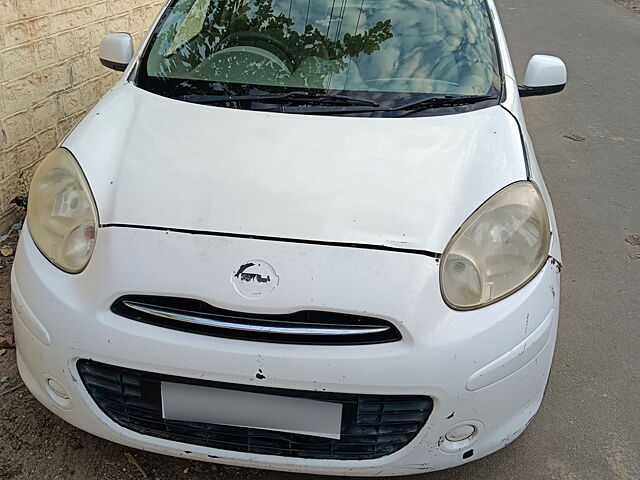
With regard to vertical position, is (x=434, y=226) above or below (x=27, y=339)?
above

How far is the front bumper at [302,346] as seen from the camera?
5.71 ft

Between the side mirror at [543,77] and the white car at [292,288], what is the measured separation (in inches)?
33.6

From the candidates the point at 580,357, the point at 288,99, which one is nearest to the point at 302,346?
the point at 288,99

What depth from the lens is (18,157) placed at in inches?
148

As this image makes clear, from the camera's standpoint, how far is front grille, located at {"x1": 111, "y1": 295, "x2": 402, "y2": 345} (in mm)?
1754

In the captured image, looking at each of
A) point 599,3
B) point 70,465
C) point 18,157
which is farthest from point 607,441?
point 599,3

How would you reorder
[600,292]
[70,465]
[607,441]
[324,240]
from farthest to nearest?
[600,292] → [607,441] → [70,465] → [324,240]

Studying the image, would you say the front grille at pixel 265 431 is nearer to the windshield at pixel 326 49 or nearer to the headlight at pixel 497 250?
the headlight at pixel 497 250

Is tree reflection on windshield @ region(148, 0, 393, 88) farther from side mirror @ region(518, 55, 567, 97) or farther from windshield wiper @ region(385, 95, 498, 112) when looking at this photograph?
side mirror @ region(518, 55, 567, 97)

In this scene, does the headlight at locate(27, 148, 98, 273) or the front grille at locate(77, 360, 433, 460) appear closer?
the front grille at locate(77, 360, 433, 460)

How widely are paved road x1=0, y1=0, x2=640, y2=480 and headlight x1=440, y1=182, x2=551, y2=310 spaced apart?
745mm

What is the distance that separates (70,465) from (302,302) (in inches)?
43.2

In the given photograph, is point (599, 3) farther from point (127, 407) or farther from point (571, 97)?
point (127, 407)

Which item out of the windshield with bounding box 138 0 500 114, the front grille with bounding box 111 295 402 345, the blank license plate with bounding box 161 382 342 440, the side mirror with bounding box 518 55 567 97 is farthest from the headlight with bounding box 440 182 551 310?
the side mirror with bounding box 518 55 567 97
